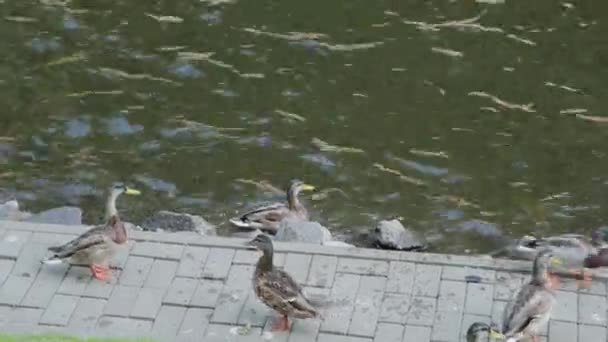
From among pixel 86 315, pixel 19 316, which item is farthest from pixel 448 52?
pixel 19 316

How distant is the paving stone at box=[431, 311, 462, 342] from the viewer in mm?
10422

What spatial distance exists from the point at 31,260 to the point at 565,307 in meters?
4.76

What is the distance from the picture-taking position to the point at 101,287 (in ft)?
36.9

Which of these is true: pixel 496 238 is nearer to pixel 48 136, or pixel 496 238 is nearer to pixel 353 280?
pixel 353 280

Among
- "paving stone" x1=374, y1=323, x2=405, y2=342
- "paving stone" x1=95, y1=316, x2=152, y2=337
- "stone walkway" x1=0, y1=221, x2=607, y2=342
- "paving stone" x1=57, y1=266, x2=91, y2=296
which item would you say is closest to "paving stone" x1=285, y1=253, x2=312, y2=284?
"stone walkway" x1=0, y1=221, x2=607, y2=342

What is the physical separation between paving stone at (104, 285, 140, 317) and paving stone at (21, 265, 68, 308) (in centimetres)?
54

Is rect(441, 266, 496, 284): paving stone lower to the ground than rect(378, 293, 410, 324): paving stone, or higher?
higher

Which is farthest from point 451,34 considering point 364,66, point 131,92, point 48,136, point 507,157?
point 48,136

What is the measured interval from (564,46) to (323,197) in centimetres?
463

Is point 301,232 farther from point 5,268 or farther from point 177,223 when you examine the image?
point 5,268

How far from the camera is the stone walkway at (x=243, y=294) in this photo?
34.6ft

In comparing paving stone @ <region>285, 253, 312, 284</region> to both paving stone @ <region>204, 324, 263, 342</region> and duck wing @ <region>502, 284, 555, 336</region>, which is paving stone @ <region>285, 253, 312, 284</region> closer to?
paving stone @ <region>204, 324, 263, 342</region>

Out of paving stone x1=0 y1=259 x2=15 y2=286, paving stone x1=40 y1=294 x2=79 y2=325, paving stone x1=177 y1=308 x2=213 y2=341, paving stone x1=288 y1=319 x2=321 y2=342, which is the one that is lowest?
paving stone x1=0 y1=259 x2=15 y2=286

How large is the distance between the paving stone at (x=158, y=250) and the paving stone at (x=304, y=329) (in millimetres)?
1571
